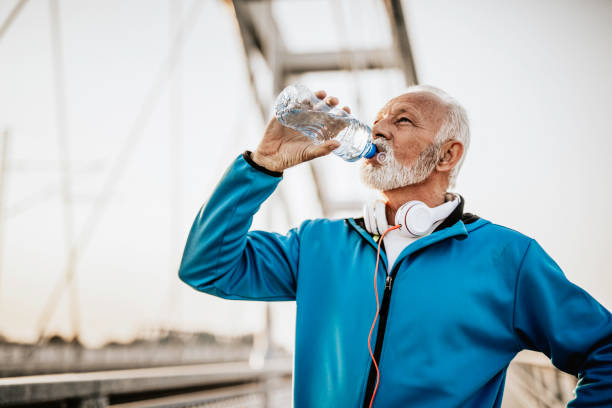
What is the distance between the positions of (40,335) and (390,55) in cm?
489

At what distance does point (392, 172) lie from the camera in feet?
3.95

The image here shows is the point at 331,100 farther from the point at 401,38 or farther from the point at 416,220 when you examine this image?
the point at 401,38

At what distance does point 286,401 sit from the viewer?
428 cm

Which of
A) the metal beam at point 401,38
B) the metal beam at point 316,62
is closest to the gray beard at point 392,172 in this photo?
the metal beam at point 316,62

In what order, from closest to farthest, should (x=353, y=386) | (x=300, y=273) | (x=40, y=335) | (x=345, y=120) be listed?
(x=353, y=386), (x=300, y=273), (x=345, y=120), (x=40, y=335)

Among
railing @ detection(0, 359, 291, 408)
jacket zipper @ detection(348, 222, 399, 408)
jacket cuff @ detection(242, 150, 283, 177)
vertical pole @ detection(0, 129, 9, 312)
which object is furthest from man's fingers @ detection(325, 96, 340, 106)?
vertical pole @ detection(0, 129, 9, 312)

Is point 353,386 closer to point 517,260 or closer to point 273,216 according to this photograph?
point 517,260

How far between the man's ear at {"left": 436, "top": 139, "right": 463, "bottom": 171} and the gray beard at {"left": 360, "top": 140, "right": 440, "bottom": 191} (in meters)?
0.07

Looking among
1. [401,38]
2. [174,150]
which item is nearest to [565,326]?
[174,150]

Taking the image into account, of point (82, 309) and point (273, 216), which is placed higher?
point (273, 216)

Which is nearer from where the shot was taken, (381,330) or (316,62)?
(381,330)

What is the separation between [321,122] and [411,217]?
1.45ft

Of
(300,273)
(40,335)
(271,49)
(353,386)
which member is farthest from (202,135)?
(353,386)

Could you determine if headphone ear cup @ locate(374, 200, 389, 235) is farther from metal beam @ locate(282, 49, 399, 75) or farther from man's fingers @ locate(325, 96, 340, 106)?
metal beam @ locate(282, 49, 399, 75)
